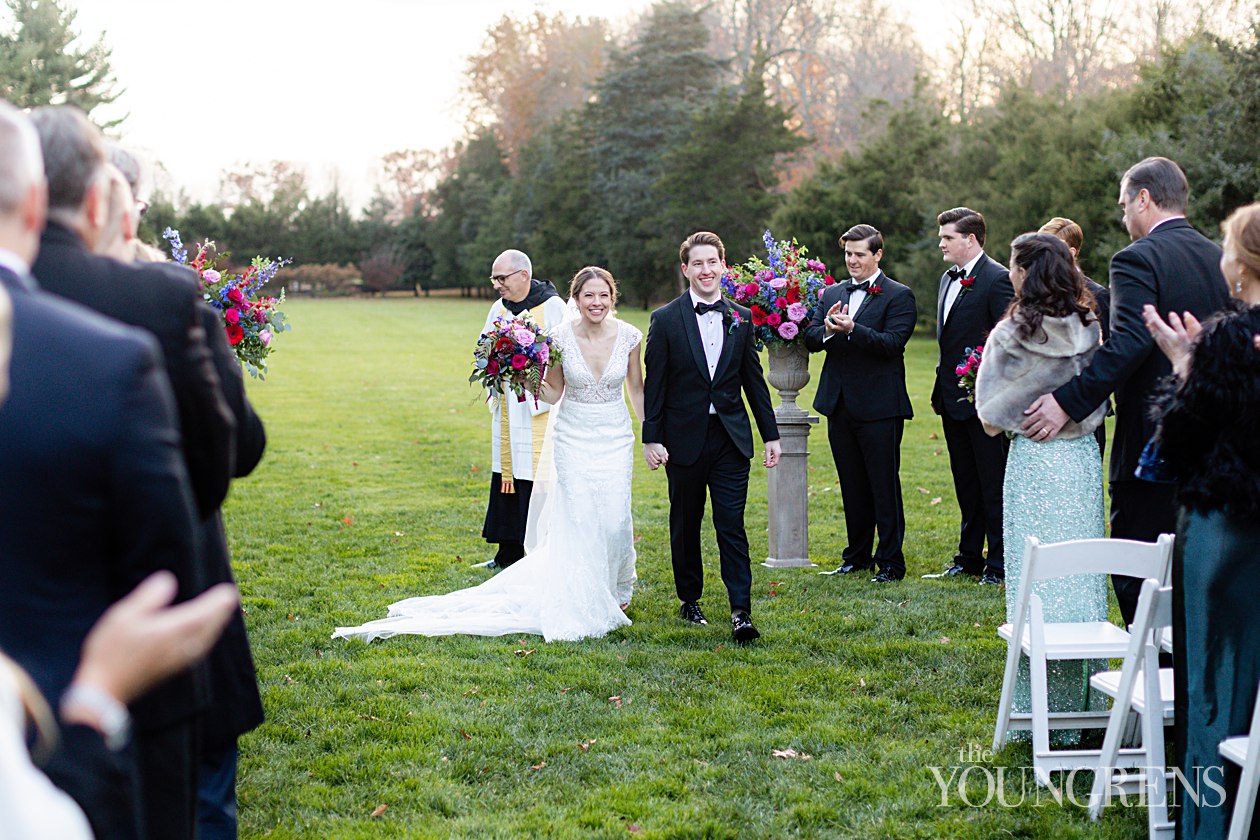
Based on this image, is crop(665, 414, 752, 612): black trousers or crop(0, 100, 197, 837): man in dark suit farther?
crop(665, 414, 752, 612): black trousers

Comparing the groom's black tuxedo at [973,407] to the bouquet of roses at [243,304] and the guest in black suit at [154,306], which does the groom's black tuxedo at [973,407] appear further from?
the guest in black suit at [154,306]

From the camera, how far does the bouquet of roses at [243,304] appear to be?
604 cm


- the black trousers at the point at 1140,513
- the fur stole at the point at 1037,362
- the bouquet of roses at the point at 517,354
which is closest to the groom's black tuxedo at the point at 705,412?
the bouquet of roses at the point at 517,354

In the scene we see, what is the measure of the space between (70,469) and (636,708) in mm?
4222

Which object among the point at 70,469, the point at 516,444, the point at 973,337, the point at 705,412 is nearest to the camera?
the point at 70,469

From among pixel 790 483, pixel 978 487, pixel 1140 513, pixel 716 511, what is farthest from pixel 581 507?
pixel 1140 513

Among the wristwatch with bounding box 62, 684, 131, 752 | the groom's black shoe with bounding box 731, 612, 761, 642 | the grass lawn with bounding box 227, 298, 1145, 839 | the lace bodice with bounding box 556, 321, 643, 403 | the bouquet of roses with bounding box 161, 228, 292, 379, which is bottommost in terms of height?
the grass lawn with bounding box 227, 298, 1145, 839

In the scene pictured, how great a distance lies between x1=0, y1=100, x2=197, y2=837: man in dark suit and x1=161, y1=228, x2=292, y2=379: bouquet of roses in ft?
13.6

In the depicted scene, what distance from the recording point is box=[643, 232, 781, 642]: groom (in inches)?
277

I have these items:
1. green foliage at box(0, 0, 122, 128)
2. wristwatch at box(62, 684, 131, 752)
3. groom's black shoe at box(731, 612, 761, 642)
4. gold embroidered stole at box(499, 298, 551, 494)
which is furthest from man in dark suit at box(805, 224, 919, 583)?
green foliage at box(0, 0, 122, 128)

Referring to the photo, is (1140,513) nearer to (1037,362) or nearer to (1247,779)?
(1037,362)

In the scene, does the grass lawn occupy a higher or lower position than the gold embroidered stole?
lower

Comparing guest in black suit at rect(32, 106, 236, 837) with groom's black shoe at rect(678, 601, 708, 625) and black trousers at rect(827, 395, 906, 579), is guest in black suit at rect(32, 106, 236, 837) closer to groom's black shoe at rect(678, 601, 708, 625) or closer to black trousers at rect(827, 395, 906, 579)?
groom's black shoe at rect(678, 601, 708, 625)

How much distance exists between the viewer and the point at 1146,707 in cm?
419
